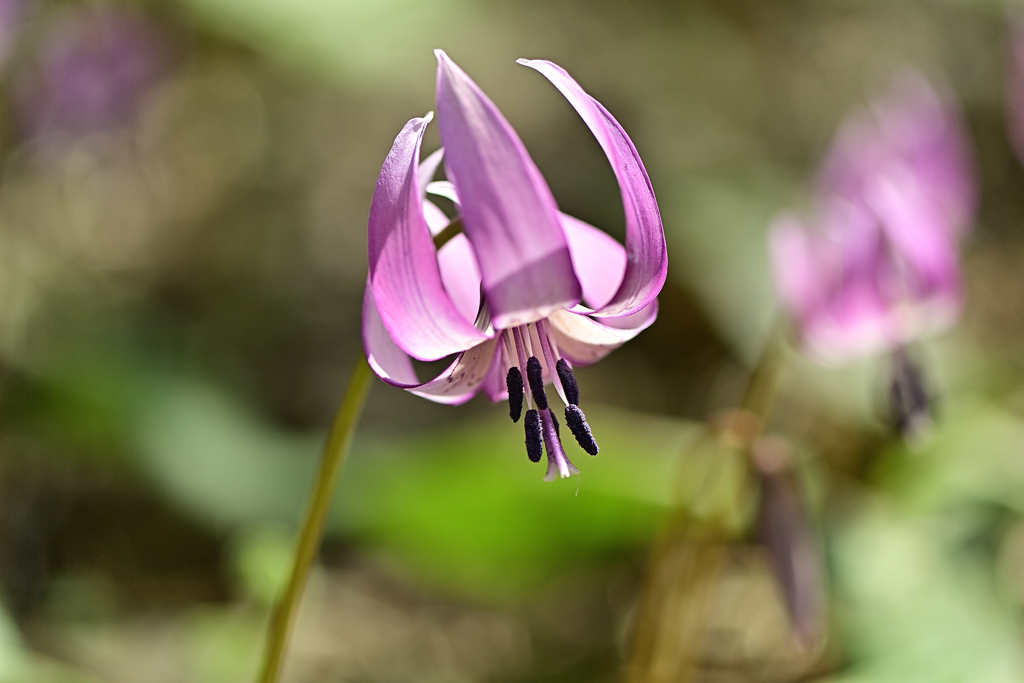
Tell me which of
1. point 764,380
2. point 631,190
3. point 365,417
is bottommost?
point 631,190

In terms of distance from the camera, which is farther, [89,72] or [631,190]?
[89,72]

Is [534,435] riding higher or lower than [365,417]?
lower

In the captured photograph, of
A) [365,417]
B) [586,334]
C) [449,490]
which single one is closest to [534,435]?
[586,334]

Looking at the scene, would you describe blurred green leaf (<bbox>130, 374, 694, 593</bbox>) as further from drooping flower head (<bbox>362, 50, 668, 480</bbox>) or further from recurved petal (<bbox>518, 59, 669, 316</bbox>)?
→ recurved petal (<bbox>518, 59, 669, 316</bbox>)

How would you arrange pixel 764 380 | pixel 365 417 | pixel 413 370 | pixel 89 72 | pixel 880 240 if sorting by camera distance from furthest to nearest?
pixel 89 72, pixel 365 417, pixel 764 380, pixel 880 240, pixel 413 370

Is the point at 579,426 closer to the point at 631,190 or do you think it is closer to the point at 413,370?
the point at 413,370

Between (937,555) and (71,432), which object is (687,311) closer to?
(937,555)

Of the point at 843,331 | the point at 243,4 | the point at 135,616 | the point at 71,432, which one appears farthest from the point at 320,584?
the point at 243,4
